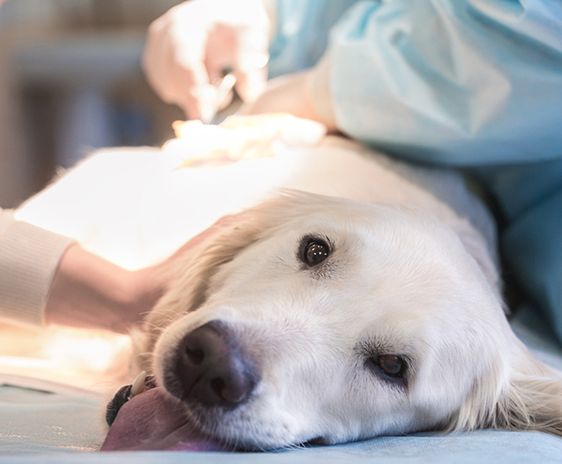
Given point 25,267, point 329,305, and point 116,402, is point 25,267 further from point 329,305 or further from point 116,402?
point 329,305

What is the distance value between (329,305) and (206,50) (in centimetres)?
82

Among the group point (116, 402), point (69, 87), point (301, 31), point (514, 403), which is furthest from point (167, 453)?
point (69, 87)

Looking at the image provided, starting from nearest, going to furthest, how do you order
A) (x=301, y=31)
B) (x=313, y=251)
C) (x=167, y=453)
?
(x=167, y=453) < (x=313, y=251) < (x=301, y=31)

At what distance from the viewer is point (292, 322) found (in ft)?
3.17

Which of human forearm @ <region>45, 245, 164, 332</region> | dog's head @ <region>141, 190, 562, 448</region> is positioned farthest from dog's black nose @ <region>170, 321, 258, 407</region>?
human forearm @ <region>45, 245, 164, 332</region>

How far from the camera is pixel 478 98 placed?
1.43 meters

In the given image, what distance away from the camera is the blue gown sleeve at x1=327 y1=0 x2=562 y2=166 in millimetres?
1350

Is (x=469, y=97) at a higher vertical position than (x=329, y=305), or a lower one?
higher

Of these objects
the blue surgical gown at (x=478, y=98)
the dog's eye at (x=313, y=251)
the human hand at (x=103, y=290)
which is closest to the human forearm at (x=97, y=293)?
the human hand at (x=103, y=290)

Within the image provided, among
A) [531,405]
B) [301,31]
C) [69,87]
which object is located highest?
[301,31]

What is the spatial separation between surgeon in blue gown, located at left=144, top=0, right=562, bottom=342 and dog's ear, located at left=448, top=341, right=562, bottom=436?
1.15 feet

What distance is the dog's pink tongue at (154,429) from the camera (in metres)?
0.86

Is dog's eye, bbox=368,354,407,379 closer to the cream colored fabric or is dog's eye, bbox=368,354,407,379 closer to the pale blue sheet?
the pale blue sheet

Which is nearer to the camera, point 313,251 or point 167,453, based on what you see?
point 167,453
